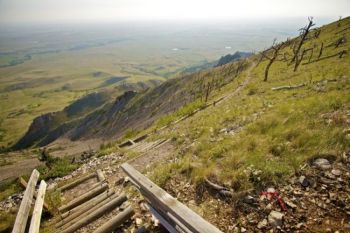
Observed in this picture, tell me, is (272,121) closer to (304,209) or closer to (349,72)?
(304,209)

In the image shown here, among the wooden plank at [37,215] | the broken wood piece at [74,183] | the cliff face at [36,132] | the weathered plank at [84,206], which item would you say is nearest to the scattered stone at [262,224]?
the weathered plank at [84,206]

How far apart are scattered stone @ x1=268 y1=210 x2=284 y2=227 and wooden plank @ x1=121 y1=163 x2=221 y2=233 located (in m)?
1.85

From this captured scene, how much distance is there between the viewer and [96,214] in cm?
809

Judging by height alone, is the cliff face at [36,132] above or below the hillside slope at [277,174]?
below

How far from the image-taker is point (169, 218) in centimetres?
615

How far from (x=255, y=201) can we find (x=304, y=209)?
1.19 metres

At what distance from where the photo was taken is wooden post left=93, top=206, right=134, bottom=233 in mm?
7192

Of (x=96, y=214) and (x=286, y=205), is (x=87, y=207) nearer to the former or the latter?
(x=96, y=214)

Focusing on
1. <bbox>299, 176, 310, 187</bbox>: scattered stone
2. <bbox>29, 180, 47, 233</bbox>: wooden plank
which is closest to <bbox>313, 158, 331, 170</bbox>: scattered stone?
<bbox>299, 176, 310, 187</bbox>: scattered stone

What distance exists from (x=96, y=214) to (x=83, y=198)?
7.39ft

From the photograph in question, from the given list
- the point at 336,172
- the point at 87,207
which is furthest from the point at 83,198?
the point at 336,172

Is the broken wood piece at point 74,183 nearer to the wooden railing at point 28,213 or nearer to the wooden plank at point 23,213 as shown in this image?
the wooden railing at point 28,213

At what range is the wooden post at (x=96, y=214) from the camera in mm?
7770

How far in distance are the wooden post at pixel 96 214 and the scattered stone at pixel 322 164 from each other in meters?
6.51
